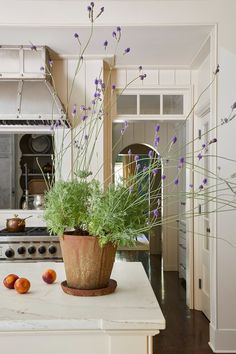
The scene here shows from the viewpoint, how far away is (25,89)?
391cm

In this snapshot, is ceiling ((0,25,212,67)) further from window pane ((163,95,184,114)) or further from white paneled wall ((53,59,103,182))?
window pane ((163,95,184,114))

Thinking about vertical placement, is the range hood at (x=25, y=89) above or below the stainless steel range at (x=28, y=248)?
above

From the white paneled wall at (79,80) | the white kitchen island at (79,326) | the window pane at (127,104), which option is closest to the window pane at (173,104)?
the window pane at (127,104)

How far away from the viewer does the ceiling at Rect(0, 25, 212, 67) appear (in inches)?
141

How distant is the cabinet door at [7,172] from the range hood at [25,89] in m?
0.32

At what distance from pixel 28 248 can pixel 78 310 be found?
92.9 inches

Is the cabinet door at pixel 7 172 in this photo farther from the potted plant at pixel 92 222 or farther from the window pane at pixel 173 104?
the potted plant at pixel 92 222

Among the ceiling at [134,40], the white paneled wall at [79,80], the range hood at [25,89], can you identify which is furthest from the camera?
the white paneled wall at [79,80]

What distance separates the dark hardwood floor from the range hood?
2241 millimetres

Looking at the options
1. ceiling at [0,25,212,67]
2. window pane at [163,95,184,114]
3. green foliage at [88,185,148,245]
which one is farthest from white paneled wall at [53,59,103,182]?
green foliage at [88,185,148,245]

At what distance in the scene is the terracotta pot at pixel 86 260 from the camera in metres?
1.46

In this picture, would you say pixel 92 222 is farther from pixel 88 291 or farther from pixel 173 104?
pixel 173 104

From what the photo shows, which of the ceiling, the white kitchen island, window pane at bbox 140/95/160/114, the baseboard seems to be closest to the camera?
the white kitchen island

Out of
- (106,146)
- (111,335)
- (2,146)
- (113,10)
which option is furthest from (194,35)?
(111,335)
